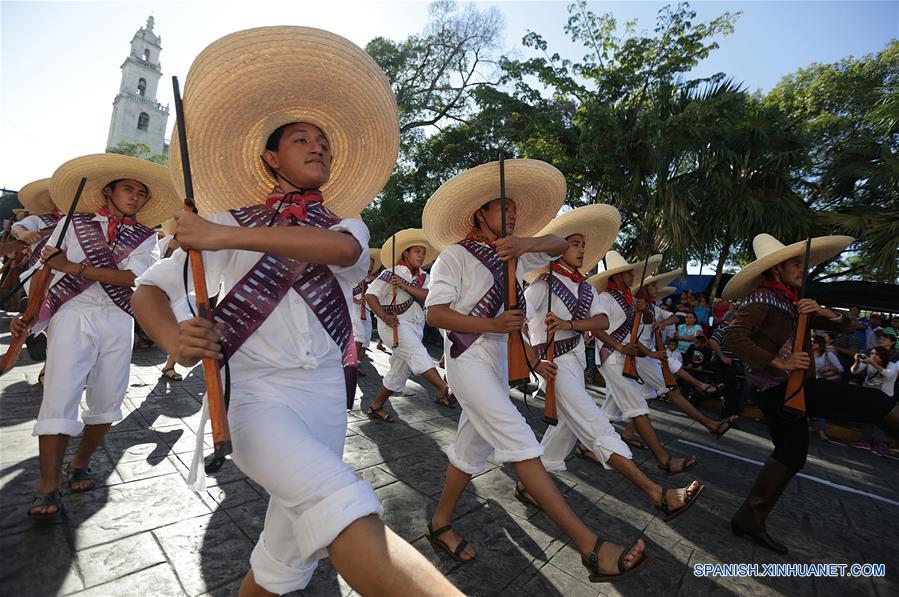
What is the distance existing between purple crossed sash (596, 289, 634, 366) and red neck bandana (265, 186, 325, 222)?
3883 mm

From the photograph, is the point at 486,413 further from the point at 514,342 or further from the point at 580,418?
the point at 580,418

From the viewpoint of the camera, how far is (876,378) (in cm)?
704

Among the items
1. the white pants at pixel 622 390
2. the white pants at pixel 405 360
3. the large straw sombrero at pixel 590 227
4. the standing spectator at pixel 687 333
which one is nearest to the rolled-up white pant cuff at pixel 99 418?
the white pants at pixel 405 360

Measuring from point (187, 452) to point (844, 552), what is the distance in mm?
5075

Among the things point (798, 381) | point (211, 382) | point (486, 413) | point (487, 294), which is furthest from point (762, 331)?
point (211, 382)

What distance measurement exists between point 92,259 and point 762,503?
5.05 m

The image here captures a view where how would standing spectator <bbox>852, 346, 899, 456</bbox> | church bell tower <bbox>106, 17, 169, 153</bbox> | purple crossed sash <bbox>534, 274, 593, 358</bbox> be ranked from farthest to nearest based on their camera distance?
church bell tower <bbox>106, 17, 169, 153</bbox>
standing spectator <bbox>852, 346, 899, 456</bbox>
purple crossed sash <bbox>534, 274, 593, 358</bbox>

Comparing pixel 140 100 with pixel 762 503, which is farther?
pixel 140 100

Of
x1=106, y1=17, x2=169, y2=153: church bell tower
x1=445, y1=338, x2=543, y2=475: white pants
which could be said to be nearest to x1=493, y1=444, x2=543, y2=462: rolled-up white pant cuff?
x1=445, y1=338, x2=543, y2=475: white pants

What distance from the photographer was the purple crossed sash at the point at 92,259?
9.98ft

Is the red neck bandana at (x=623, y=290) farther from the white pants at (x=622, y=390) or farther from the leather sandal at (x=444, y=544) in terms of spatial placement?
the leather sandal at (x=444, y=544)

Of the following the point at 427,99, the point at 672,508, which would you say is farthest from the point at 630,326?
the point at 427,99

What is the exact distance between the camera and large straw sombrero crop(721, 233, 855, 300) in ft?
10.9

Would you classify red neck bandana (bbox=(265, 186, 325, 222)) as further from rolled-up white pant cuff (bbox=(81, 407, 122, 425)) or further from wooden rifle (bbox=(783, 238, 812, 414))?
wooden rifle (bbox=(783, 238, 812, 414))
